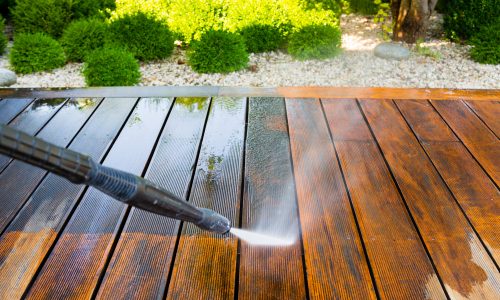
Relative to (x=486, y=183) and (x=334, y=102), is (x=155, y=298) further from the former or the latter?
(x=334, y=102)

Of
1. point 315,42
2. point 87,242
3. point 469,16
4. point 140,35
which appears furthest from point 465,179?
point 469,16

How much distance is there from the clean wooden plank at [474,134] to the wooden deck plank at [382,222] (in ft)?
1.16

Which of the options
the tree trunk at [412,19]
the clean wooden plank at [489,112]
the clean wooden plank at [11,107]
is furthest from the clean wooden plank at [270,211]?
the tree trunk at [412,19]

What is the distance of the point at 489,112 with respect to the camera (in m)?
1.87

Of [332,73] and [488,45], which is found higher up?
[488,45]

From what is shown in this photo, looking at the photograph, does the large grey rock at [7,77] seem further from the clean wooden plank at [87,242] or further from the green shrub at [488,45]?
the green shrub at [488,45]

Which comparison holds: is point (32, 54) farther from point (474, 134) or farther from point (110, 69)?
point (474, 134)

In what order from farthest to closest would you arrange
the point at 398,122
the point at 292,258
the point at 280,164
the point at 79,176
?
the point at 398,122 → the point at 280,164 → the point at 292,258 → the point at 79,176

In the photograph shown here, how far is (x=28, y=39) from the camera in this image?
3.75m

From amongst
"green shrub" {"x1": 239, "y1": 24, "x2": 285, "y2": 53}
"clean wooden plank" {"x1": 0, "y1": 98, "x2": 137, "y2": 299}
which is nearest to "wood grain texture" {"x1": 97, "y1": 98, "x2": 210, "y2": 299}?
"clean wooden plank" {"x1": 0, "y1": 98, "x2": 137, "y2": 299}

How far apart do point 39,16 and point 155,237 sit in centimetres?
388

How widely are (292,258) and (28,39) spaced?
3.54 m

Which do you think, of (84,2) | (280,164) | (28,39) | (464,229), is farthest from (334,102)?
(84,2)

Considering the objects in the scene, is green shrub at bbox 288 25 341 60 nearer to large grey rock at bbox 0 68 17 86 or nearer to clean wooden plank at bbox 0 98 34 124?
large grey rock at bbox 0 68 17 86
